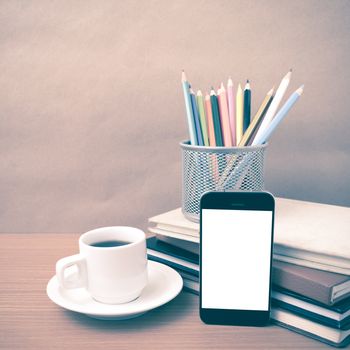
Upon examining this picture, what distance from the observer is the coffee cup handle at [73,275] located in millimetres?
418

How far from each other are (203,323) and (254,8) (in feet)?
1.53

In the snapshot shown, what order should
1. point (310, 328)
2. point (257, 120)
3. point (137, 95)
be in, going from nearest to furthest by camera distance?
point (310, 328) < point (257, 120) < point (137, 95)

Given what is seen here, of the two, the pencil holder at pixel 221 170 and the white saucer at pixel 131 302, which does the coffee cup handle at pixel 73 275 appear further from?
the pencil holder at pixel 221 170

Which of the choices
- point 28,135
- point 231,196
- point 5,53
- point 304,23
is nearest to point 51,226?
point 28,135

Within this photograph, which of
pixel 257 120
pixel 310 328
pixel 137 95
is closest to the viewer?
pixel 310 328

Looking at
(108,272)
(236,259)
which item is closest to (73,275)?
(108,272)

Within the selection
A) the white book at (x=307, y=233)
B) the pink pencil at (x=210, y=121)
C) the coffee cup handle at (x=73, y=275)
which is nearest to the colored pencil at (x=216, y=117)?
the pink pencil at (x=210, y=121)

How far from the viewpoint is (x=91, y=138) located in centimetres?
68

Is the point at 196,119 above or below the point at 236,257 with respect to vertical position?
above

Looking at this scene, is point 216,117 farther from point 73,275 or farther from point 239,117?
point 73,275

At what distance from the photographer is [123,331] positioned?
405 mm

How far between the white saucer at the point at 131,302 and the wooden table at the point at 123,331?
0.02 meters

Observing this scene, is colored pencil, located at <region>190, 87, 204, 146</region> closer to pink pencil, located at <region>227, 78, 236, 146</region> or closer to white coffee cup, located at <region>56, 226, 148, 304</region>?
pink pencil, located at <region>227, 78, 236, 146</region>

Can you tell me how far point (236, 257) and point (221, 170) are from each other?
12cm
